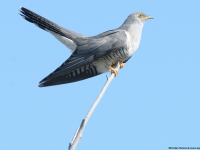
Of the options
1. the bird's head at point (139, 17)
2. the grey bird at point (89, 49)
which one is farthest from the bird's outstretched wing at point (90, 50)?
the bird's head at point (139, 17)

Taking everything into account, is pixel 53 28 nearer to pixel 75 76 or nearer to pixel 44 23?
pixel 44 23

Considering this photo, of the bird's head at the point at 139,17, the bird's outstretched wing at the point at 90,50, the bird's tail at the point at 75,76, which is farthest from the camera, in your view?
the bird's head at the point at 139,17

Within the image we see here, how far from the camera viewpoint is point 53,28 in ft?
15.4

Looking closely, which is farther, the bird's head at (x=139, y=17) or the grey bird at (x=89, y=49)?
the bird's head at (x=139, y=17)

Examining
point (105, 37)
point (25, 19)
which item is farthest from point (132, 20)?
point (25, 19)

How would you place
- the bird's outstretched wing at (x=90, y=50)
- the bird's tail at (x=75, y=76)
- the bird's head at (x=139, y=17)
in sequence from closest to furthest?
the bird's outstretched wing at (x=90, y=50)
the bird's tail at (x=75, y=76)
the bird's head at (x=139, y=17)

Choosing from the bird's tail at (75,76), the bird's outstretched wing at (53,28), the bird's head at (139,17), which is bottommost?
the bird's tail at (75,76)

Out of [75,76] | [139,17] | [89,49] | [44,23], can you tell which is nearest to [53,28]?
[44,23]

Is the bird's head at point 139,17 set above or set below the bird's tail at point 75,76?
above

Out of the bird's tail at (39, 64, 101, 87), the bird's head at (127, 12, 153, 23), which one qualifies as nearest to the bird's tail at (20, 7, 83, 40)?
the bird's tail at (39, 64, 101, 87)

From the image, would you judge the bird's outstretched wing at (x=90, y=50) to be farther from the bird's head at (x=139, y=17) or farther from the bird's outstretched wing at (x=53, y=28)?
the bird's head at (x=139, y=17)

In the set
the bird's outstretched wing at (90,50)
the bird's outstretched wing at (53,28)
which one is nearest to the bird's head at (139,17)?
the bird's outstretched wing at (90,50)

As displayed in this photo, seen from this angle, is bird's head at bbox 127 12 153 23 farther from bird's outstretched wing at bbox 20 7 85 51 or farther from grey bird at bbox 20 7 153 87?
bird's outstretched wing at bbox 20 7 85 51

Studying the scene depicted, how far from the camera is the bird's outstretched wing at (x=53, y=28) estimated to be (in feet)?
15.0
